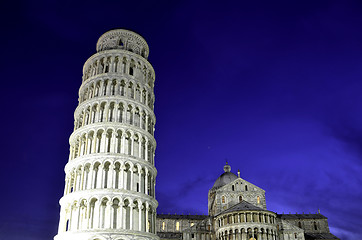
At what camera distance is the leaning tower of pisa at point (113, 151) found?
26203mm

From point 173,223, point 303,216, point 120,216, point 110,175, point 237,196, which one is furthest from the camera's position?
point 303,216

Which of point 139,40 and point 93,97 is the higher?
point 139,40

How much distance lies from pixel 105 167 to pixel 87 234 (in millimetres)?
6075

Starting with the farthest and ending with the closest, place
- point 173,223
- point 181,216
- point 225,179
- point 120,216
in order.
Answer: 1. point 225,179
2. point 181,216
3. point 173,223
4. point 120,216

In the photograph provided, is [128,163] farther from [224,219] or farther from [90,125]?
[224,219]

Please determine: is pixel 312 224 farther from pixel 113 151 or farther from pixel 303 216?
pixel 113 151

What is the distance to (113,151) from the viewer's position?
1133 inches

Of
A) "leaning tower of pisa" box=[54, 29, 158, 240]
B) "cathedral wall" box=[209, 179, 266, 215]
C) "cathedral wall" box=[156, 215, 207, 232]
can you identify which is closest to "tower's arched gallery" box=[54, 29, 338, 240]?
"leaning tower of pisa" box=[54, 29, 158, 240]

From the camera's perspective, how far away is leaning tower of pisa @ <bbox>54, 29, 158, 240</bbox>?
26.2m

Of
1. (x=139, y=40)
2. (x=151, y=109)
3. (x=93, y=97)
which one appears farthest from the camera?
(x=139, y=40)

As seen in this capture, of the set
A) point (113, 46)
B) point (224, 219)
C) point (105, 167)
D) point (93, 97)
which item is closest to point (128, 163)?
point (105, 167)

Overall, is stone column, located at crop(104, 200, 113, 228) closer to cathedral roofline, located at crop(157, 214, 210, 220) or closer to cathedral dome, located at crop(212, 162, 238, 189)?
cathedral roofline, located at crop(157, 214, 210, 220)

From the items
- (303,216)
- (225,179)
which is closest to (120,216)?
(225,179)

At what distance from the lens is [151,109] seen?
35.7 metres
